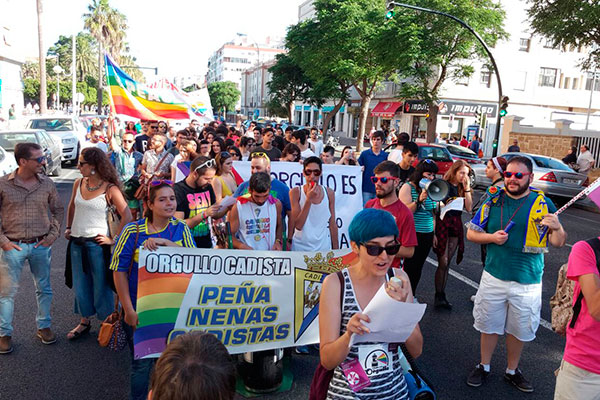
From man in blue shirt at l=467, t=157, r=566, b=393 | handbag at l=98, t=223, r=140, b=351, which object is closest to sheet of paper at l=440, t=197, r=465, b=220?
man in blue shirt at l=467, t=157, r=566, b=393

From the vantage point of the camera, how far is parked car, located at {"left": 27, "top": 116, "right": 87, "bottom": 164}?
1861cm

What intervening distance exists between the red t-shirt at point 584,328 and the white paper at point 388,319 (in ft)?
3.38

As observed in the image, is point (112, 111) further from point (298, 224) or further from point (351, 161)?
point (298, 224)

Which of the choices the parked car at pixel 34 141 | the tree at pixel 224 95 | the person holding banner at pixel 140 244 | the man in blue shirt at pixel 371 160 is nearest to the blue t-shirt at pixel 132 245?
the person holding banner at pixel 140 244

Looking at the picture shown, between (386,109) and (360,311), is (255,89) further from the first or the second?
(360,311)

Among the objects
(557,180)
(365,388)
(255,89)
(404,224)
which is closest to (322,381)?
(365,388)

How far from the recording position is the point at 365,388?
2.26 meters

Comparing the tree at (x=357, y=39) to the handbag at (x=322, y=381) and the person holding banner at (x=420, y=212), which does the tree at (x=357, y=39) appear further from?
the handbag at (x=322, y=381)

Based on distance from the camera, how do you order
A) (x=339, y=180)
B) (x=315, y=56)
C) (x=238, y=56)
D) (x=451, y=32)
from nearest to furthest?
(x=339, y=180)
(x=451, y=32)
(x=315, y=56)
(x=238, y=56)

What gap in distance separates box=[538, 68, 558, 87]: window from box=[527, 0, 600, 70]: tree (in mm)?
25772

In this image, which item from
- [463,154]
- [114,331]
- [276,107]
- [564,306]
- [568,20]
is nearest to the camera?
[564,306]

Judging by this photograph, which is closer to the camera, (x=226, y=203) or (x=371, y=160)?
(x=226, y=203)

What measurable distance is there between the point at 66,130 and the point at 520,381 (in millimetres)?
19093

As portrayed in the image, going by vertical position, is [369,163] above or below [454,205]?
above
